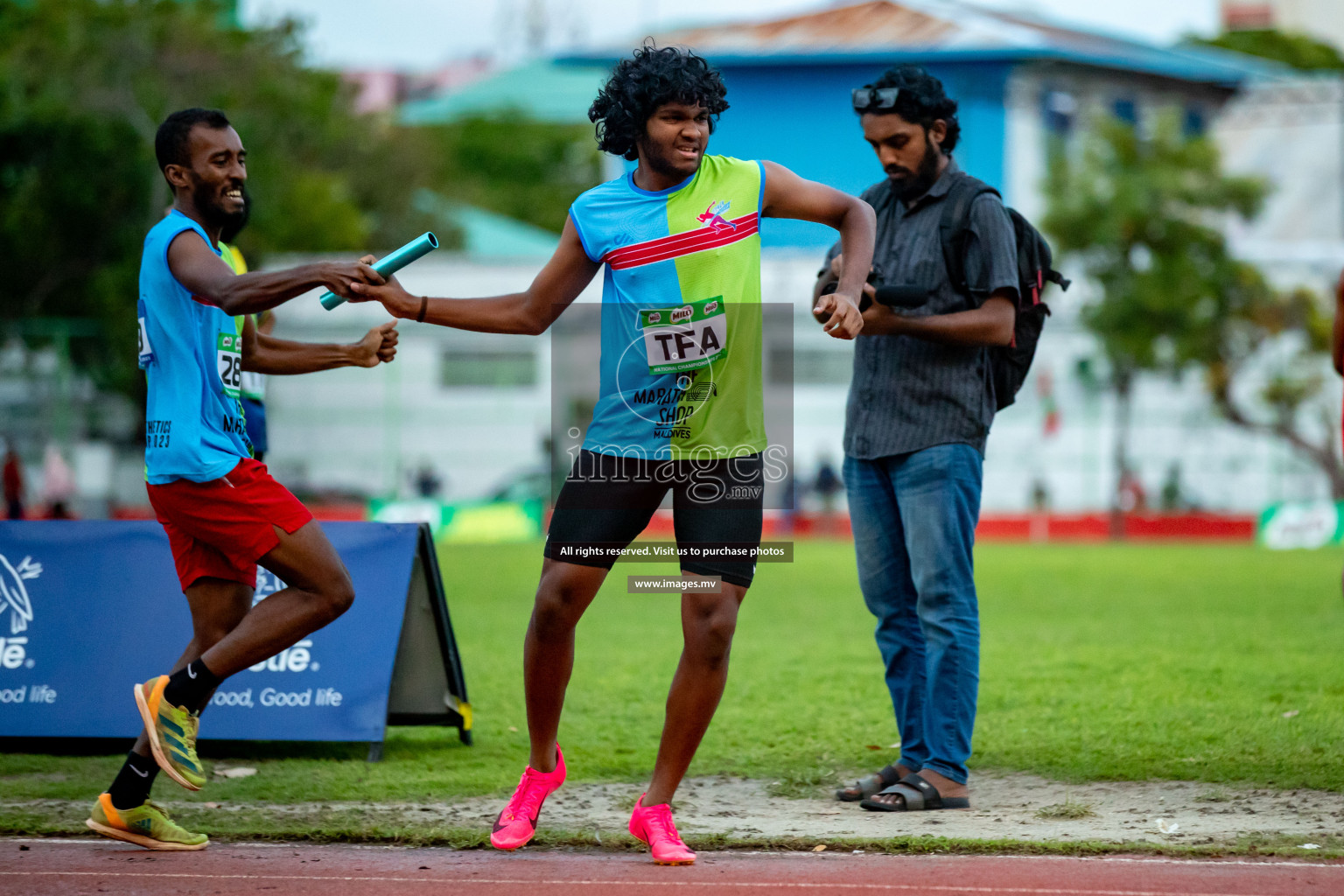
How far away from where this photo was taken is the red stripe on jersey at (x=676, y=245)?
4676 millimetres

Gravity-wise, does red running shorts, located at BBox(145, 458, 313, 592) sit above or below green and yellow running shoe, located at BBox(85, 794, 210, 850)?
above

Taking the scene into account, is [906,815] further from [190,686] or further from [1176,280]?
[1176,280]

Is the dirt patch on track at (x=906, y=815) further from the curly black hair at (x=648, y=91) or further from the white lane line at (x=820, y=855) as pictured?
the curly black hair at (x=648, y=91)

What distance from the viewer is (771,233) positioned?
35.6 m

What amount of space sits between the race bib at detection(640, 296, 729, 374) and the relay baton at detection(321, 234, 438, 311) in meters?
0.74

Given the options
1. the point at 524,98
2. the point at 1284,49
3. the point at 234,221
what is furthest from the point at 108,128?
the point at 1284,49

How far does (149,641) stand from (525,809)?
2.44 meters

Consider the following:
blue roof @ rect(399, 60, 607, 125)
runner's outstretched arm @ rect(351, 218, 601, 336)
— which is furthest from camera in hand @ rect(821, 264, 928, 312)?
blue roof @ rect(399, 60, 607, 125)

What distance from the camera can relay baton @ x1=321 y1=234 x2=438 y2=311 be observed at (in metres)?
4.78

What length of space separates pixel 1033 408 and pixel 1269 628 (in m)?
19.8

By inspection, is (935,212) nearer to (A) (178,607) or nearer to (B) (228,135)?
(B) (228,135)

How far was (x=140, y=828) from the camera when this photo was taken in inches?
192

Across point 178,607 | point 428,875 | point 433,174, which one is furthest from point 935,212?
point 433,174

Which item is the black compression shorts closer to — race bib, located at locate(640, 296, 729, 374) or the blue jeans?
race bib, located at locate(640, 296, 729, 374)
